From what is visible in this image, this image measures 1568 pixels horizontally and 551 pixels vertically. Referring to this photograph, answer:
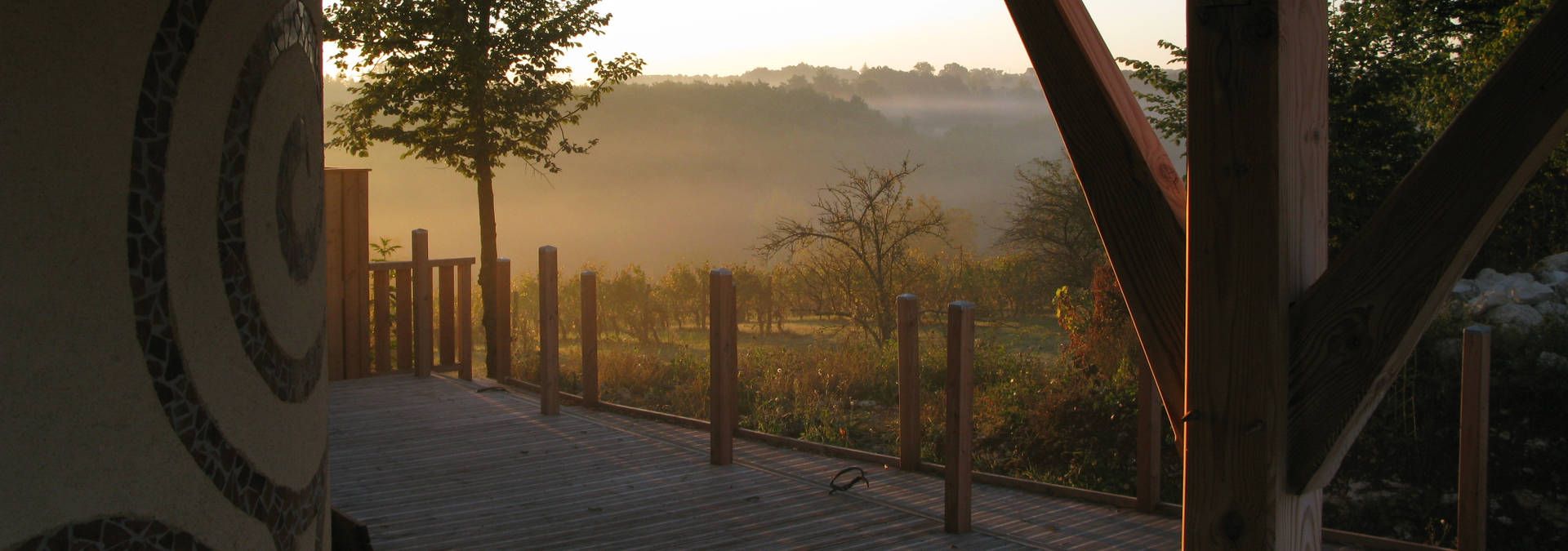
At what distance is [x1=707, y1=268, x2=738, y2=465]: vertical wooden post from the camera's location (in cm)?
612

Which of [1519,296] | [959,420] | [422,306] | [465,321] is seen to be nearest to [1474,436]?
[959,420]

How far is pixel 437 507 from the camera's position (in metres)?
5.36

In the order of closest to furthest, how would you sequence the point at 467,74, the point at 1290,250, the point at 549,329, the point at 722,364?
1. the point at 1290,250
2. the point at 722,364
3. the point at 549,329
4. the point at 467,74

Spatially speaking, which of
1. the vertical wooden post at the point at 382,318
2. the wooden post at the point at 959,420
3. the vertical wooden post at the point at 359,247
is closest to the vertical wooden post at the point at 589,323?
the vertical wooden post at the point at 359,247

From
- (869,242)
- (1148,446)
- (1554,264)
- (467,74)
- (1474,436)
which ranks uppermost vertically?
(467,74)

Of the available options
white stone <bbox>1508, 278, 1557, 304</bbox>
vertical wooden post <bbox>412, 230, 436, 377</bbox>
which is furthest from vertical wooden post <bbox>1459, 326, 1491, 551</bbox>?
vertical wooden post <bbox>412, 230, 436, 377</bbox>

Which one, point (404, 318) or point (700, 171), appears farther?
point (700, 171)

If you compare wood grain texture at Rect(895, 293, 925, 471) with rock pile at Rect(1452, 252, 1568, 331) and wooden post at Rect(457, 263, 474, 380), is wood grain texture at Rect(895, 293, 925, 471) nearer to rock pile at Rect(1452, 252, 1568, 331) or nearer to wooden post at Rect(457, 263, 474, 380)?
wooden post at Rect(457, 263, 474, 380)

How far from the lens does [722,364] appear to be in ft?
20.4

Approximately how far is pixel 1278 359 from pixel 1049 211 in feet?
46.1

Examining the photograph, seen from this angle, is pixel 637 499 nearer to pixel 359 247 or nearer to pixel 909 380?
pixel 909 380

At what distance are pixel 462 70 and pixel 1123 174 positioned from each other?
10466 millimetres

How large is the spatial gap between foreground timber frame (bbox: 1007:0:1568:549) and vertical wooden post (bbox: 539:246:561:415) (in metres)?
5.46

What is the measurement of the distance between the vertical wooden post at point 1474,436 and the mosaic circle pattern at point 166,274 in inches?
172
